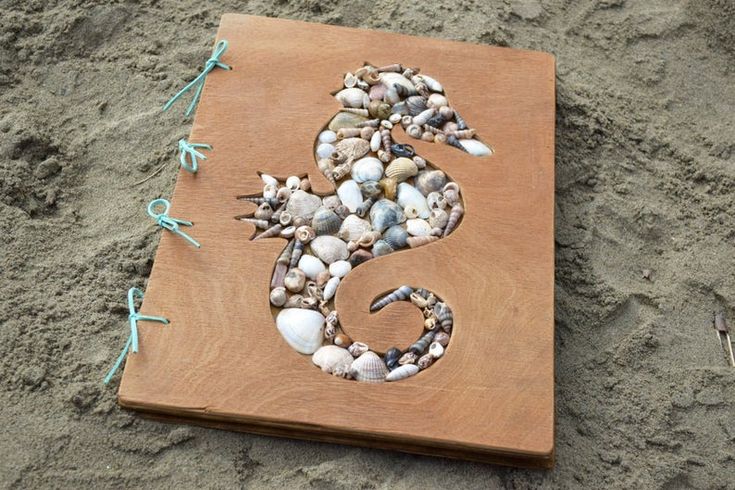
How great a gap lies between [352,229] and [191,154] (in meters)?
0.45

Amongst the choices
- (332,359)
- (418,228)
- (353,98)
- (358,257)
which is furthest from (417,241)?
(353,98)

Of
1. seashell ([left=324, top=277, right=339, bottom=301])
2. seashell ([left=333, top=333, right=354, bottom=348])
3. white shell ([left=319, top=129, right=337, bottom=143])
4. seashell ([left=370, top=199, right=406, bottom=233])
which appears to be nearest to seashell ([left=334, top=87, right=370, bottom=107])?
white shell ([left=319, top=129, right=337, bottom=143])

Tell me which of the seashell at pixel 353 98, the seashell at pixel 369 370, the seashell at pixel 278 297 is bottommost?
the seashell at pixel 369 370

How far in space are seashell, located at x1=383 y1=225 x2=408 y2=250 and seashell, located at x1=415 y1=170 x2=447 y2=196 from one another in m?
0.14

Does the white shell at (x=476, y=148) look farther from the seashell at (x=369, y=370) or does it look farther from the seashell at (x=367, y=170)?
the seashell at (x=369, y=370)

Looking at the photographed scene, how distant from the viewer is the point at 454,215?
2.15 m

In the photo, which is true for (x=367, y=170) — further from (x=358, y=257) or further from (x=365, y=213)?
(x=358, y=257)

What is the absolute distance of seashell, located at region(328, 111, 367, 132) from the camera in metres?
2.30

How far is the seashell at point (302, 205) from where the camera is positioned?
7.05ft

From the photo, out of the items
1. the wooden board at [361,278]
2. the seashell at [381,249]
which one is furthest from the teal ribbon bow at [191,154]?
the seashell at [381,249]

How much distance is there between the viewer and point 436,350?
195cm

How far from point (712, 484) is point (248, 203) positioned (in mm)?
1223

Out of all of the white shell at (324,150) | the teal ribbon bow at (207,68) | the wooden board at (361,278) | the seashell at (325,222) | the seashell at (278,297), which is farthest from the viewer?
the teal ribbon bow at (207,68)

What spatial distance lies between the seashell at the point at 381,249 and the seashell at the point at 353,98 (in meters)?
0.44
